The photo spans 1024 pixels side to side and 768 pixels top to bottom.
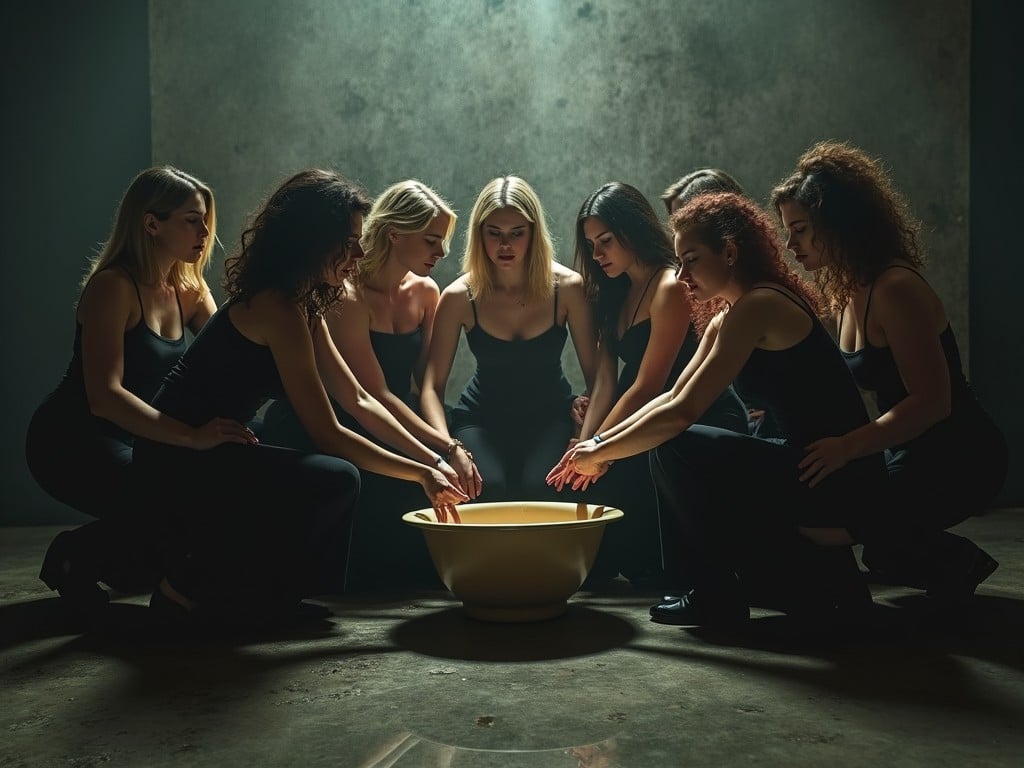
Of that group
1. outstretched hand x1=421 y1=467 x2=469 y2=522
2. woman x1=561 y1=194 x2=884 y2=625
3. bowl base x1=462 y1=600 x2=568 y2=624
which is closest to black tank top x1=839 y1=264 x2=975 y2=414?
woman x1=561 y1=194 x2=884 y2=625

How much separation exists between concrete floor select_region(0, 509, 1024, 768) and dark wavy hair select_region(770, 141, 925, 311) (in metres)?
0.89

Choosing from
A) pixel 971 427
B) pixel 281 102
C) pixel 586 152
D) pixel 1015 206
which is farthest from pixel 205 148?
pixel 1015 206

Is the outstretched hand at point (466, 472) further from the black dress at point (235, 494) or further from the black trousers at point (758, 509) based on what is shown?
the black trousers at point (758, 509)

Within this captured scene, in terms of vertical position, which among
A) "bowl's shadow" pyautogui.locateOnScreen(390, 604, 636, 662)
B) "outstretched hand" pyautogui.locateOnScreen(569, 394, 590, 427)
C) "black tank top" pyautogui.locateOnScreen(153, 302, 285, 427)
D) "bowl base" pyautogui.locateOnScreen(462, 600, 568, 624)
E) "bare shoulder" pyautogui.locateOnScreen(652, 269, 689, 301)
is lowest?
"bowl's shadow" pyautogui.locateOnScreen(390, 604, 636, 662)

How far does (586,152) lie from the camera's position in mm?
4469

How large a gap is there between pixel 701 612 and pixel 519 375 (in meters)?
1.20

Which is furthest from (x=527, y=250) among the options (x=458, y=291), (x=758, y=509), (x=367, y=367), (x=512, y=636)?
(x=512, y=636)

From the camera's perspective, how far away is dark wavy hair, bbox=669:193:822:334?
2.43 meters

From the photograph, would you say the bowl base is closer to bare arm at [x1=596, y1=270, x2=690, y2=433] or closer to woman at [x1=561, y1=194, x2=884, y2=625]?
woman at [x1=561, y1=194, x2=884, y2=625]

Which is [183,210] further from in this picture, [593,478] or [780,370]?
[780,370]

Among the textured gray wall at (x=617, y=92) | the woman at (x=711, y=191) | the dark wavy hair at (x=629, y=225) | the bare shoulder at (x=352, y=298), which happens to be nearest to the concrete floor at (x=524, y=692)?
the woman at (x=711, y=191)

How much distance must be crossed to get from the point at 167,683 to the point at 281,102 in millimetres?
3153

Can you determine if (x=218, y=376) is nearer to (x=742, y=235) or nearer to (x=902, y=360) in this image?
(x=742, y=235)

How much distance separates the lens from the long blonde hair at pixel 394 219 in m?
3.27
